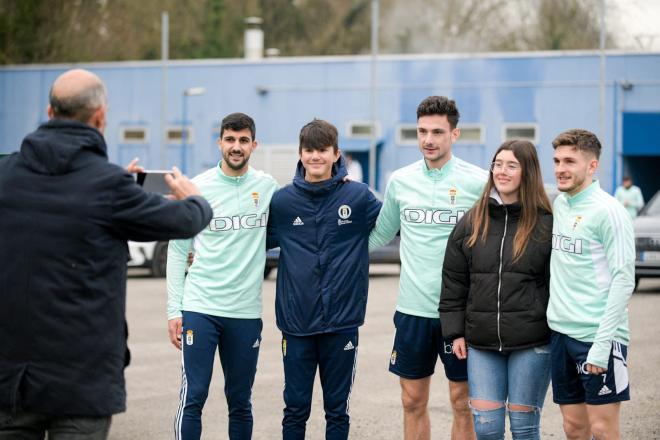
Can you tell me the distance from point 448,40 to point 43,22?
18.2 meters

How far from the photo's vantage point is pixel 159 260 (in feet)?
66.8

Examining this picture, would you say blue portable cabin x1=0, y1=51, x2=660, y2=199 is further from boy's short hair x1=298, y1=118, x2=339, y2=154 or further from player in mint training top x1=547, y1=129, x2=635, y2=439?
player in mint training top x1=547, y1=129, x2=635, y2=439

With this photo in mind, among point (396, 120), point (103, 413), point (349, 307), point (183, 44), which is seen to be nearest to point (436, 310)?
point (349, 307)

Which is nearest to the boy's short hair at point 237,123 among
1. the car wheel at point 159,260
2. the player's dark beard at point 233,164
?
the player's dark beard at point 233,164

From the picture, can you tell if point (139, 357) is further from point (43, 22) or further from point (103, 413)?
point (43, 22)

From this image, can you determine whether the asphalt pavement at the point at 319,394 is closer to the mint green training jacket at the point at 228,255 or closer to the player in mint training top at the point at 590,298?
the mint green training jacket at the point at 228,255

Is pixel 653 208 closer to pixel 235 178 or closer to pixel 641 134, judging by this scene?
pixel 235 178

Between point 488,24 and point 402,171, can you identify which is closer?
point 402,171

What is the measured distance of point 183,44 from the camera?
180ft

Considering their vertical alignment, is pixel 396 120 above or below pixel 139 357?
above

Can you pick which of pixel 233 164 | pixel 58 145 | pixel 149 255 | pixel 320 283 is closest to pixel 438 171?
pixel 320 283

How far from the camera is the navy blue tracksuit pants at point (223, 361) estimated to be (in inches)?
242

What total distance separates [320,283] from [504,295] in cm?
113

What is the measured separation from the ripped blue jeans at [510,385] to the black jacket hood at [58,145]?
2.58 meters
